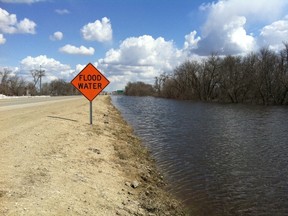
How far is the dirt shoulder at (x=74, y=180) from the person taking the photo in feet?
20.8

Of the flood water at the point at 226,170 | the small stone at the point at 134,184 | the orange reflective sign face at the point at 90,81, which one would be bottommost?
the flood water at the point at 226,170

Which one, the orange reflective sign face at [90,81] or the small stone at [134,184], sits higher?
the orange reflective sign face at [90,81]

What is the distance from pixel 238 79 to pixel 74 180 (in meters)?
81.6

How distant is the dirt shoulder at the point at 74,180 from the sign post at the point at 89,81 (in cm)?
507

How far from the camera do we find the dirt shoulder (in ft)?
20.8

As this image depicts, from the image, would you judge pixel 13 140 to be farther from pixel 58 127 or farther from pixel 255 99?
pixel 255 99

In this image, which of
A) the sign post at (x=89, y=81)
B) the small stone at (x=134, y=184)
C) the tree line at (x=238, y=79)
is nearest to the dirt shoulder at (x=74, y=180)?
the small stone at (x=134, y=184)

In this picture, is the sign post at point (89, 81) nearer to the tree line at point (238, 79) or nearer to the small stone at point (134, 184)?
the small stone at point (134, 184)

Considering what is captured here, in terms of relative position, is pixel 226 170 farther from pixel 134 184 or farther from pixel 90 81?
pixel 90 81

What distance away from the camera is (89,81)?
59.7 feet

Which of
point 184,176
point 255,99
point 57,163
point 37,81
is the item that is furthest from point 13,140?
point 37,81

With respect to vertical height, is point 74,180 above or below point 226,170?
above

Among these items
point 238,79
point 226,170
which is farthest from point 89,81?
point 238,79

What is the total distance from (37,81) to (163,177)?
125640 mm
